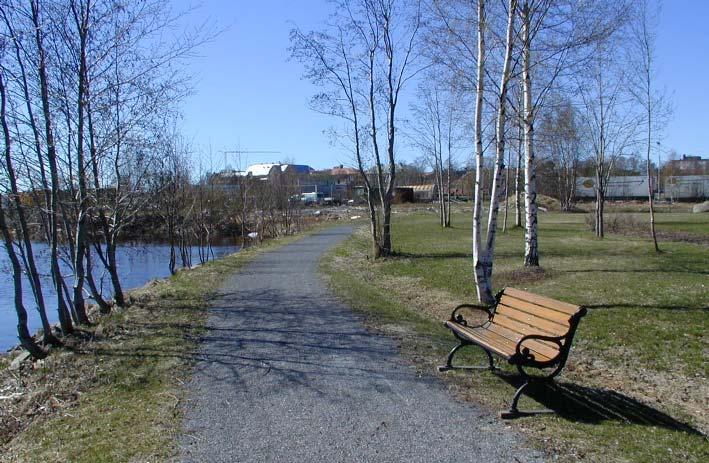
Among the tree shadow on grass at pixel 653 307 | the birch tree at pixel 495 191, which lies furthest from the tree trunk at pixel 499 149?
the tree shadow on grass at pixel 653 307

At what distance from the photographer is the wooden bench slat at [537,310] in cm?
531

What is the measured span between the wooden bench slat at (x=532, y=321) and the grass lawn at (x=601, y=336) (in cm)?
58

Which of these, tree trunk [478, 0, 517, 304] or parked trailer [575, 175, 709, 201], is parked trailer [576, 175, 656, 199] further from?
tree trunk [478, 0, 517, 304]

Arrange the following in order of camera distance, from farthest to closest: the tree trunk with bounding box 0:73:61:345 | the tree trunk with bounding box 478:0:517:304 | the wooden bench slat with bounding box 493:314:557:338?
1. the tree trunk with bounding box 478:0:517:304
2. the tree trunk with bounding box 0:73:61:345
3. the wooden bench slat with bounding box 493:314:557:338

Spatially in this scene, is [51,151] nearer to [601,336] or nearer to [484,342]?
[484,342]

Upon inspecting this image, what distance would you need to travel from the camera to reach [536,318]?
5.79 metres

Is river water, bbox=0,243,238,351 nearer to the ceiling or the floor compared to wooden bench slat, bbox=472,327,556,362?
nearer to the floor

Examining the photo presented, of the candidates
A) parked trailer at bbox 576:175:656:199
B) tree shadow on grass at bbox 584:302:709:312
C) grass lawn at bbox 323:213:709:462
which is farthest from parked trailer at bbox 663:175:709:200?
tree shadow on grass at bbox 584:302:709:312

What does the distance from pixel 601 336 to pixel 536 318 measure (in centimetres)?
244

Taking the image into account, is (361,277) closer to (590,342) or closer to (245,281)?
(245,281)

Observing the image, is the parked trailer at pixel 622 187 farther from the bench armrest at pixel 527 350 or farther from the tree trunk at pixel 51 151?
the bench armrest at pixel 527 350

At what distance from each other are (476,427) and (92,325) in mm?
7453

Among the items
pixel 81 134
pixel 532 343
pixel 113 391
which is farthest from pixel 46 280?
pixel 532 343

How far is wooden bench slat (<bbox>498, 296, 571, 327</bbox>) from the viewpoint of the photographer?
17.4ft
